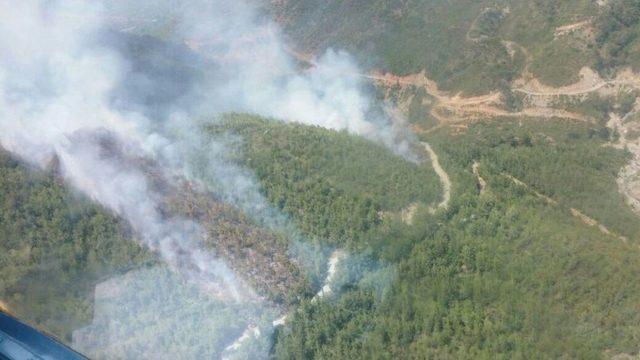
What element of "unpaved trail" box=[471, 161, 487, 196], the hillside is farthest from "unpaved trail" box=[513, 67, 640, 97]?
"unpaved trail" box=[471, 161, 487, 196]

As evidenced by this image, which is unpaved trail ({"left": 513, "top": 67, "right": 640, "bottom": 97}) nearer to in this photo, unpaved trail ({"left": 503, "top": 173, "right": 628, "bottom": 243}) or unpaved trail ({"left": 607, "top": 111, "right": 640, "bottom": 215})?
unpaved trail ({"left": 607, "top": 111, "right": 640, "bottom": 215})

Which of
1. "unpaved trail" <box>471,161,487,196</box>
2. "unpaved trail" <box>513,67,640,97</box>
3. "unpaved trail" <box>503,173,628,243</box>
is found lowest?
"unpaved trail" <box>503,173,628,243</box>

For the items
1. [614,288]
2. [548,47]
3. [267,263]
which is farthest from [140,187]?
[548,47]

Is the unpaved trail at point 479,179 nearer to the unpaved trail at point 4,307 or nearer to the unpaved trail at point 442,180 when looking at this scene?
the unpaved trail at point 442,180

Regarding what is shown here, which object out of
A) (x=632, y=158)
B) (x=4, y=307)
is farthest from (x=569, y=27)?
(x=4, y=307)

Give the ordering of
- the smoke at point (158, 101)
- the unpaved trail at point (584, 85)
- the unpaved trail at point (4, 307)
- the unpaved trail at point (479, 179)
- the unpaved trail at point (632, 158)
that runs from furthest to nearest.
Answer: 1. the unpaved trail at point (584, 85)
2. the unpaved trail at point (479, 179)
3. the unpaved trail at point (632, 158)
4. the smoke at point (158, 101)
5. the unpaved trail at point (4, 307)

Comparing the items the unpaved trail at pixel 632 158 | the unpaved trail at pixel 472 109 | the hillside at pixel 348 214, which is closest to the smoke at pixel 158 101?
the hillside at pixel 348 214
